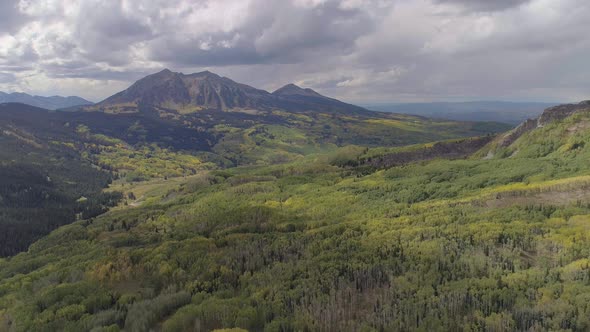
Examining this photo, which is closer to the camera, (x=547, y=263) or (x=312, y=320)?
(x=312, y=320)

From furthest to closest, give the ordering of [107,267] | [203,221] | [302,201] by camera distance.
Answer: [302,201] < [203,221] < [107,267]

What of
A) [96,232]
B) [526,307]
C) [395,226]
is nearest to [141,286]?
[395,226]

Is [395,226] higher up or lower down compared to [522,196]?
lower down

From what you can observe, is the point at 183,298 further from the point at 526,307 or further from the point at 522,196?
the point at 522,196

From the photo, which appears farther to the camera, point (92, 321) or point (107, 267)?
point (107, 267)

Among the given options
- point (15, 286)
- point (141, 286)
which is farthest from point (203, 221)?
point (141, 286)

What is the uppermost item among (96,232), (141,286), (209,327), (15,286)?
(209,327)

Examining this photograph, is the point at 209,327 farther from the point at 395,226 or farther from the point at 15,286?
the point at 15,286

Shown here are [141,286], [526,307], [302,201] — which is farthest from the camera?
[302,201]

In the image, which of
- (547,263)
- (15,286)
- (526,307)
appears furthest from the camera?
(15,286)
